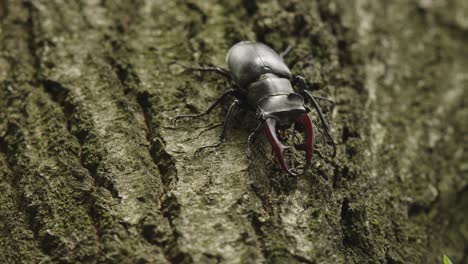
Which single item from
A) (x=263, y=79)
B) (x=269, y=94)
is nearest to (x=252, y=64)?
(x=263, y=79)

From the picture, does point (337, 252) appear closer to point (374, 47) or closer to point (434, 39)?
point (374, 47)

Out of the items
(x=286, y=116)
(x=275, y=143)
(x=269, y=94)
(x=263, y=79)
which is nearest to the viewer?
(x=275, y=143)

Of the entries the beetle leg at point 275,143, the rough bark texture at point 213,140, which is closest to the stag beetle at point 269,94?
the beetle leg at point 275,143

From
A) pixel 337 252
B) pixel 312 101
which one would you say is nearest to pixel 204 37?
pixel 312 101

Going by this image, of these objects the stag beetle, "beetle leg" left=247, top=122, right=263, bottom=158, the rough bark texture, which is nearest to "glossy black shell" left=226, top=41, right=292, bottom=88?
the stag beetle

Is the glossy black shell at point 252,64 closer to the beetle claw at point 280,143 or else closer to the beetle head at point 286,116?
the beetle head at point 286,116

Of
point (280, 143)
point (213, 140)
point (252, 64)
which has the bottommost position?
point (213, 140)

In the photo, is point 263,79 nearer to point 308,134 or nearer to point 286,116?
point 286,116
